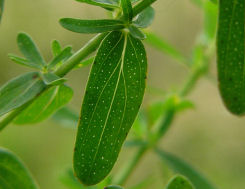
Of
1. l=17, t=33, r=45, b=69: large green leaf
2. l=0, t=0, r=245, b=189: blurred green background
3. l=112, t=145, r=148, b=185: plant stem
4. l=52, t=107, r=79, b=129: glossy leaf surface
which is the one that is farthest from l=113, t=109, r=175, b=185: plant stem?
l=0, t=0, r=245, b=189: blurred green background

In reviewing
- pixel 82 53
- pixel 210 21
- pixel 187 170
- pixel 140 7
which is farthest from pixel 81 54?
pixel 210 21

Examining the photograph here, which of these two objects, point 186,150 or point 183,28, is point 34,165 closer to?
point 186,150

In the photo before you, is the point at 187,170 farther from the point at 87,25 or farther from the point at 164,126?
the point at 87,25

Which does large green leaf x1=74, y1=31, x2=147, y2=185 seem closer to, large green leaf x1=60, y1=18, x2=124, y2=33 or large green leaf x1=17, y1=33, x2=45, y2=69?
large green leaf x1=60, y1=18, x2=124, y2=33

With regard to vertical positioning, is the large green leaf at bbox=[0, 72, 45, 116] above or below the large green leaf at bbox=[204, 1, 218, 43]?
above

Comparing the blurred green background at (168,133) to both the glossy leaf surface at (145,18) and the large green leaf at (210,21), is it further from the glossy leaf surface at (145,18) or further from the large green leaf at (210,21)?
the glossy leaf surface at (145,18)

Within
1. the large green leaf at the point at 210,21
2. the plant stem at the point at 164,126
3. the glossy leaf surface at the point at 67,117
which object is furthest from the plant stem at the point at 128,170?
the large green leaf at the point at 210,21

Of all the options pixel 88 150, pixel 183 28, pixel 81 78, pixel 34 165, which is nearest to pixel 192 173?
pixel 88 150

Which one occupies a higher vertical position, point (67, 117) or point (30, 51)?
point (30, 51)
